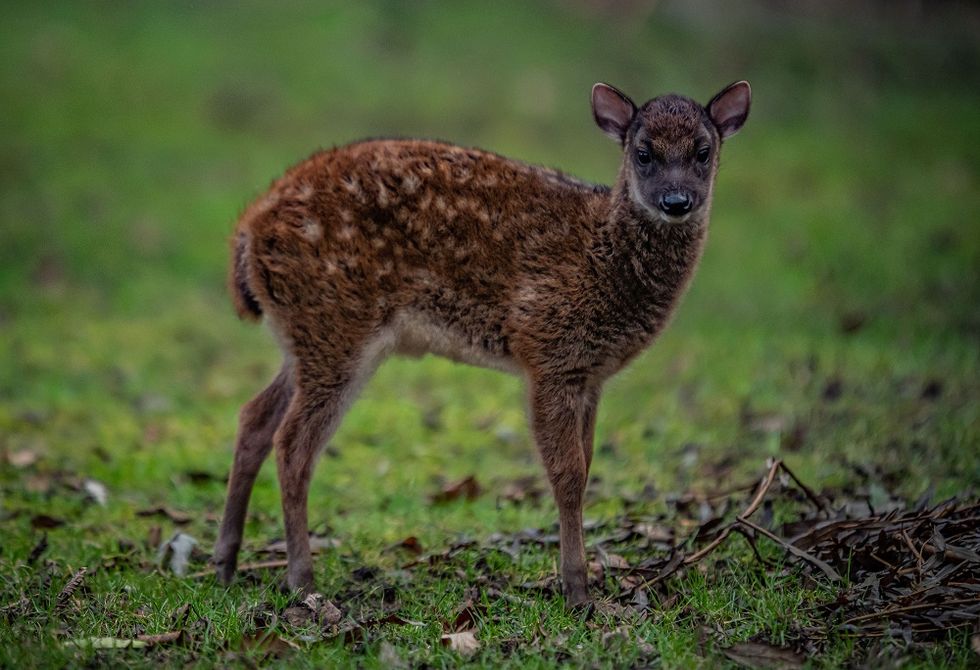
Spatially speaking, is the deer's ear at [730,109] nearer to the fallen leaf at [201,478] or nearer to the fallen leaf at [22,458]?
the fallen leaf at [201,478]

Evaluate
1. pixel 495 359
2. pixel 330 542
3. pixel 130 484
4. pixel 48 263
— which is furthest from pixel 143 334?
pixel 495 359

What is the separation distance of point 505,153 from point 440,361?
484 centimetres

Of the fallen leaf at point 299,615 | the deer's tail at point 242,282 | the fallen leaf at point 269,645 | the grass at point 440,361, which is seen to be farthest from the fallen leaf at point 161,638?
the deer's tail at point 242,282

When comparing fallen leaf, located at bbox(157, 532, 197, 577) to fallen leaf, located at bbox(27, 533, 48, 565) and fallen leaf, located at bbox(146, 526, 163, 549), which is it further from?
fallen leaf, located at bbox(27, 533, 48, 565)

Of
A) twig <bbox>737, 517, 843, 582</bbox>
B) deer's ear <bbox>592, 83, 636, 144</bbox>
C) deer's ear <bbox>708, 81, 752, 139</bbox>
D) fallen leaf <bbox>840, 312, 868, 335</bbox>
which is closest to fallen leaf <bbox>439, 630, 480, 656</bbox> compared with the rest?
twig <bbox>737, 517, 843, 582</bbox>

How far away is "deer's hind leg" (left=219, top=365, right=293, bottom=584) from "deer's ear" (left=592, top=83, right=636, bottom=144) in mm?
1811

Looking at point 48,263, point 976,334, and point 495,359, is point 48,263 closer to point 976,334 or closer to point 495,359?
point 495,359

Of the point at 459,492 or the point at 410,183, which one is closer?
the point at 410,183

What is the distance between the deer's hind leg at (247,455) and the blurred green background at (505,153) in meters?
0.70

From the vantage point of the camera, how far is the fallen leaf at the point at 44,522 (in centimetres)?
611

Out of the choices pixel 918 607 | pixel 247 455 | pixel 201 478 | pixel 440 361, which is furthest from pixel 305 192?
pixel 440 361

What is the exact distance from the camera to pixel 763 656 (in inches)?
169

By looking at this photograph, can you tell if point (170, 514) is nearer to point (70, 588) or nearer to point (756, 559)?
point (70, 588)

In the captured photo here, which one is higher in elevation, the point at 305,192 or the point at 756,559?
the point at 305,192
